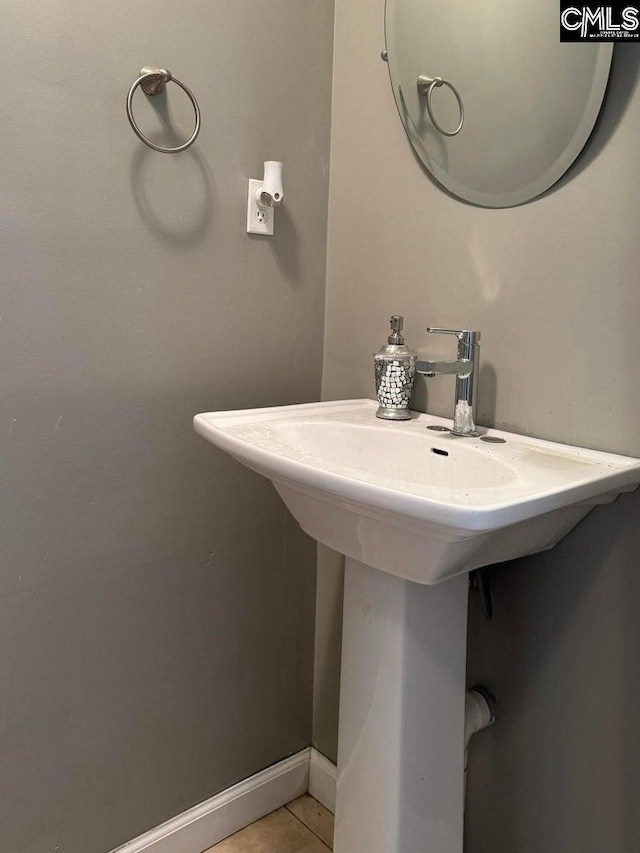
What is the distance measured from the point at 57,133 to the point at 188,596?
2.78ft

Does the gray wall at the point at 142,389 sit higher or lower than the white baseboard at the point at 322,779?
higher

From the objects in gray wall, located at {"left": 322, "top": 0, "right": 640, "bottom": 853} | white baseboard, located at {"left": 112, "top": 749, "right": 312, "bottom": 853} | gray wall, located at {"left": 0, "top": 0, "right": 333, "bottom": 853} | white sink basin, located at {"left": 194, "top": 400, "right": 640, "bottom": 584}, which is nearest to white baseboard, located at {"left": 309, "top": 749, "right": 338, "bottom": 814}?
white baseboard, located at {"left": 112, "top": 749, "right": 312, "bottom": 853}

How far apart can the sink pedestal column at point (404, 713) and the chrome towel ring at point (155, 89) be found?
756mm

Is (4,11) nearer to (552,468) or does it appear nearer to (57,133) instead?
(57,133)

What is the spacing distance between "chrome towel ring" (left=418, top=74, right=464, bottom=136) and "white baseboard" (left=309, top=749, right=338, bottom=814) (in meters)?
1.33

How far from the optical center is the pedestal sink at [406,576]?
0.79m

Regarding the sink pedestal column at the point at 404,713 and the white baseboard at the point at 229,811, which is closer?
the sink pedestal column at the point at 404,713

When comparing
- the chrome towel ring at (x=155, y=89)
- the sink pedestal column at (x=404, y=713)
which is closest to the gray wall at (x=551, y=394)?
the sink pedestal column at (x=404, y=713)

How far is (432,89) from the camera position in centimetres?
112

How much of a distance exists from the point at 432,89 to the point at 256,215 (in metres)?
0.39

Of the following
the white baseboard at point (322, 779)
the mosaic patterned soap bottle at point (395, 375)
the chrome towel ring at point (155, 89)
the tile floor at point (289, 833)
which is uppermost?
the chrome towel ring at point (155, 89)

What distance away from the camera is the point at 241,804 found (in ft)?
4.49

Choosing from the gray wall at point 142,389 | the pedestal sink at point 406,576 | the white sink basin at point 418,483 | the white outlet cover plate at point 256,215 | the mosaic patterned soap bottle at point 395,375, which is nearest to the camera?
the white sink basin at point 418,483

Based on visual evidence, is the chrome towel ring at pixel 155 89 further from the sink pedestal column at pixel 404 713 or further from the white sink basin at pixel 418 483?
the sink pedestal column at pixel 404 713
